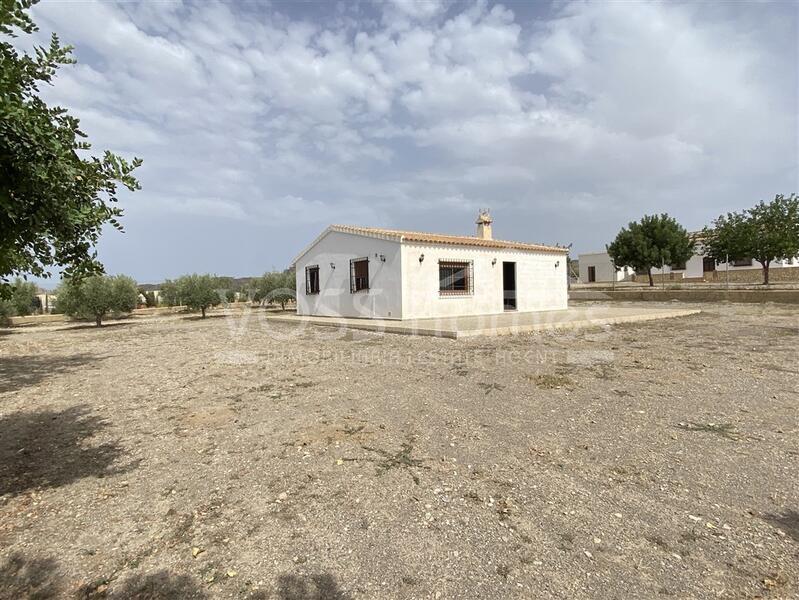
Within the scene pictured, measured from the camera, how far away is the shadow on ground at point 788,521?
7.88 ft

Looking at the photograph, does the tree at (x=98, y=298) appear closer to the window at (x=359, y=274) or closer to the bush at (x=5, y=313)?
the bush at (x=5, y=313)

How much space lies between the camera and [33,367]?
805cm

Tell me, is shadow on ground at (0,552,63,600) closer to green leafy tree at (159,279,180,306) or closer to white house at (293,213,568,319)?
white house at (293,213,568,319)

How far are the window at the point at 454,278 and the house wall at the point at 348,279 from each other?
183 centimetres

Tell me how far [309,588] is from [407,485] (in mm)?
1139

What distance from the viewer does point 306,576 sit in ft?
6.99

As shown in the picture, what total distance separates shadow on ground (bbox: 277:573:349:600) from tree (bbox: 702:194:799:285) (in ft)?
102

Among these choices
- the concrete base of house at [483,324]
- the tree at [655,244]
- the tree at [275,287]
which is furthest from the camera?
the tree at [655,244]

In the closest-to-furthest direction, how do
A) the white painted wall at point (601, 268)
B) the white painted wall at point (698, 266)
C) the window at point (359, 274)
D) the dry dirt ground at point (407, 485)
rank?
the dry dirt ground at point (407, 485) → the window at point (359, 274) → the white painted wall at point (698, 266) → the white painted wall at point (601, 268)

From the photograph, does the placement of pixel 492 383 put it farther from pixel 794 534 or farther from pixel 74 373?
pixel 74 373

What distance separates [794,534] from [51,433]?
6293 mm

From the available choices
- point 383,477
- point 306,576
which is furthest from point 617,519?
point 306,576

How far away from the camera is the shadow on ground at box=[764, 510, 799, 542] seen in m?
2.40

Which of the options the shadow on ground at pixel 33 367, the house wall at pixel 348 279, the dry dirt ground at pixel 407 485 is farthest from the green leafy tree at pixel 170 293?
the dry dirt ground at pixel 407 485
